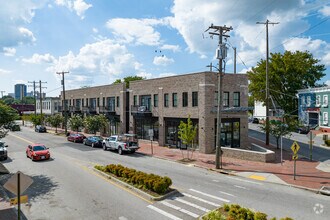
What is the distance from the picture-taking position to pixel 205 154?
27547mm

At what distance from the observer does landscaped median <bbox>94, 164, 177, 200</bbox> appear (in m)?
13.8

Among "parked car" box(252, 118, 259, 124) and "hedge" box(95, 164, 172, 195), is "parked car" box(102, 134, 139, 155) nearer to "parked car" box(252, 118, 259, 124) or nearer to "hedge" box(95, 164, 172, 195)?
"hedge" box(95, 164, 172, 195)

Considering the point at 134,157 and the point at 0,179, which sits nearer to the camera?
the point at 0,179

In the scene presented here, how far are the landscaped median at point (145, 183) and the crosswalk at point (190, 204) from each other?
0.59 m

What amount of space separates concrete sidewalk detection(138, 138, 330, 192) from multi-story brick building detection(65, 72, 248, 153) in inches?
153

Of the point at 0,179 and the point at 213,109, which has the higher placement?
the point at 213,109

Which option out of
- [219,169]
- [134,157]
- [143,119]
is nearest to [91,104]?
[143,119]

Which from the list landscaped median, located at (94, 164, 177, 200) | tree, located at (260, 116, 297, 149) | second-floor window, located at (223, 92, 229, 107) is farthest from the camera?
second-floor window, located at (223, 92, 229, 107)

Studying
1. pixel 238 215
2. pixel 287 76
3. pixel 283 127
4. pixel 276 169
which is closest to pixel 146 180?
pixel 238 215

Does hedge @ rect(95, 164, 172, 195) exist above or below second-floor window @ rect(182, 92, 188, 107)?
below

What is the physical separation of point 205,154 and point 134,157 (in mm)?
7164

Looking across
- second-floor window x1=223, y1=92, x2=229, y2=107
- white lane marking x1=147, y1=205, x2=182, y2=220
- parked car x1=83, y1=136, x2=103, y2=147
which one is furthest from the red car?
second-floor window x1=223, y1=92, x2=229, y2=107

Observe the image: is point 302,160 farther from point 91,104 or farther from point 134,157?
point 91,104

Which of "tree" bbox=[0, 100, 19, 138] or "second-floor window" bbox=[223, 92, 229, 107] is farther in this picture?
"second-floor window" bbox=[223, 92, 229, 107]
